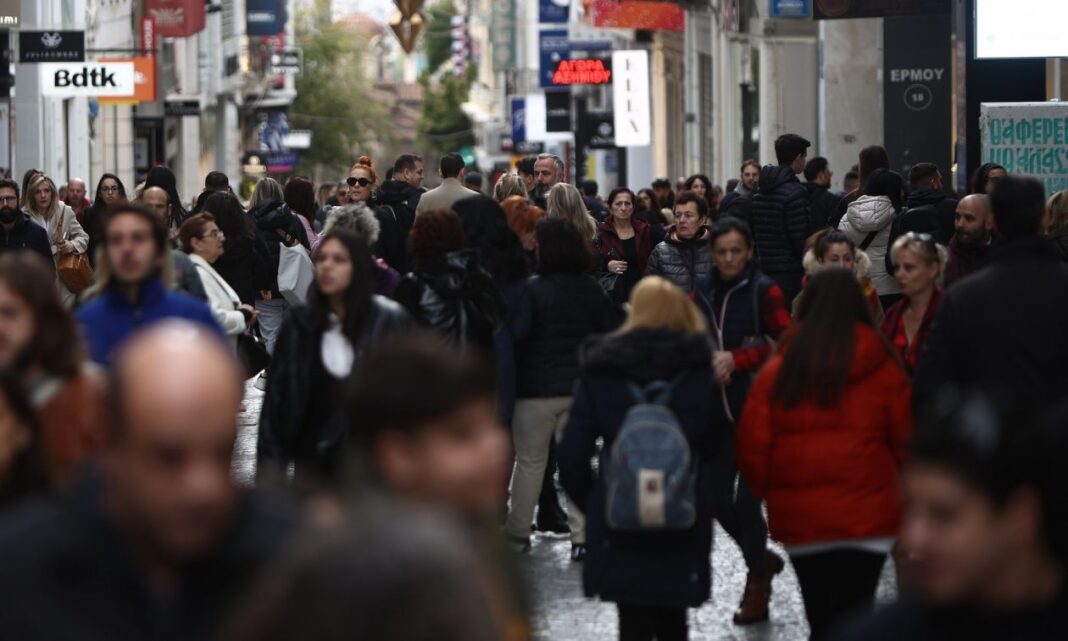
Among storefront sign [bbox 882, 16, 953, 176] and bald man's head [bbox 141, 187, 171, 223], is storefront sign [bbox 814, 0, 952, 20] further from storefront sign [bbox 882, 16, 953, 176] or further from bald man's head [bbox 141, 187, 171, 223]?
bald man's head [bbox 141, 187, 171, 223]

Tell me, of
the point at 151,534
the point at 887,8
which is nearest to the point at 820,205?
the point at 887,8

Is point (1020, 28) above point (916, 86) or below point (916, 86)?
above

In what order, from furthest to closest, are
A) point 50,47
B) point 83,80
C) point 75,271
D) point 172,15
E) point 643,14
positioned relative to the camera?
point 172,15 < point 643,14 < point 83,80 < point 50,47 < point 75,271

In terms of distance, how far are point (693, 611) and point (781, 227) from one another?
5480 millimetres

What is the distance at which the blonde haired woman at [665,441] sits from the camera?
6707 millimetres

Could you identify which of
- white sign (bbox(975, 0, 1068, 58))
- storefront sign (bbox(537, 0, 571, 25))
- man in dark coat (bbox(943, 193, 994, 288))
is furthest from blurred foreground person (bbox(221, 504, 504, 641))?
storefront sign (bbox(537, 0, 571, 25))

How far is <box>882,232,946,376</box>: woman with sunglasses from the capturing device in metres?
8.60

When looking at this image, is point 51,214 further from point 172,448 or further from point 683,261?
point 172,448

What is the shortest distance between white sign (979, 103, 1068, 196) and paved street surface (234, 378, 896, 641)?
18.6ft

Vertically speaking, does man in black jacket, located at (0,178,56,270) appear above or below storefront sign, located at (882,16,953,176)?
below

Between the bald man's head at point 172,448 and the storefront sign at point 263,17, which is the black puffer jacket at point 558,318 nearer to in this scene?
the bald man's head at point 172,448

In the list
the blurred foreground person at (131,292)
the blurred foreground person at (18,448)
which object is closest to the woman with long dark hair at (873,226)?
the blurred foreground person at (131,292)

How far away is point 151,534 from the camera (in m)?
3.12

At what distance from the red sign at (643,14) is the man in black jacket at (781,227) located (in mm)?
25221
